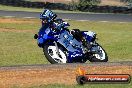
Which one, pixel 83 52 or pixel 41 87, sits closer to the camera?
pixel 41 87

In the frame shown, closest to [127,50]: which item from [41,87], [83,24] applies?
[41,87]

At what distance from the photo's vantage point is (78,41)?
11.4 meters

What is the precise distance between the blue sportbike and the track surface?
1.58m

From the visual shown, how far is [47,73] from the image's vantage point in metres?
8.99

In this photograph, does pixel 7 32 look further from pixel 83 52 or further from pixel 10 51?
pixel 83 52

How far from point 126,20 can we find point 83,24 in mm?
5484

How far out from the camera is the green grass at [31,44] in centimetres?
1434

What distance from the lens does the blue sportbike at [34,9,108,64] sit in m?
11.0

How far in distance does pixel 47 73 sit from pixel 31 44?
10.6 metres

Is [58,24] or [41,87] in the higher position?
[58,24]

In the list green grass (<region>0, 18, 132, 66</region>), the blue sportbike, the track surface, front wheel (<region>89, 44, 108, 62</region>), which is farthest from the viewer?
green grass (<region>0, 18, 132, 66</region>)

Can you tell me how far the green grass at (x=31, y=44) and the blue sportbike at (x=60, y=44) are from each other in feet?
7.87

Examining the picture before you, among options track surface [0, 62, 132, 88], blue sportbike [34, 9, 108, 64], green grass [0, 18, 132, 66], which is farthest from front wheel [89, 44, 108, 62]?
green grass [0, 18, 132, 66]

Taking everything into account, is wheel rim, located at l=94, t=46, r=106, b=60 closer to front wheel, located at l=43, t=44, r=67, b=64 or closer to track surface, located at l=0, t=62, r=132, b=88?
front wheel, located at l=43, t=44, r=67, b=64
